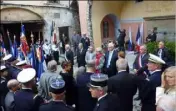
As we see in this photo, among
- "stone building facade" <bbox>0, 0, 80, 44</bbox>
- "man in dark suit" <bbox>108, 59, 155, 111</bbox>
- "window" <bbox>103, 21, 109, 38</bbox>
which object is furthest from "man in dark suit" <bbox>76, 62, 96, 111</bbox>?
"window" <bbox>103, 21, 109, 38</bbox>

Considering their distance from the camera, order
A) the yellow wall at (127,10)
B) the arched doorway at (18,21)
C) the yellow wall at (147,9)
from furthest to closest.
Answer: the arched doorway at (18,21), the yellow wall at (127,10), the yellow wall at (147,9)

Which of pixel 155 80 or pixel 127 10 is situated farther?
pixel 127 10

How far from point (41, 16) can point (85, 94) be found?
662 inches

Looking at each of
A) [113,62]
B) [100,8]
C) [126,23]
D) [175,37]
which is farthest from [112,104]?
[126,23]

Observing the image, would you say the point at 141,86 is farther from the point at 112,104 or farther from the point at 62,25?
the point at 62,25

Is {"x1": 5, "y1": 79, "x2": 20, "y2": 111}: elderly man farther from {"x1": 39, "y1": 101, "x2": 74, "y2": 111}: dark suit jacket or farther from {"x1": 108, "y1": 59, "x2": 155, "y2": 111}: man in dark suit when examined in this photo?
{"x1": 108, "y1": 59, "x2": 155, "y2": 111}: man in dark suit

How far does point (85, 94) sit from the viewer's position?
471 centimetres

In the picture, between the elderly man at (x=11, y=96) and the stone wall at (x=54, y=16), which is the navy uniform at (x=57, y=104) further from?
the stone wall at (x=54, y=16)

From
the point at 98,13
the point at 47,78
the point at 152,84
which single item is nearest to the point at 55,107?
the point at 152,84

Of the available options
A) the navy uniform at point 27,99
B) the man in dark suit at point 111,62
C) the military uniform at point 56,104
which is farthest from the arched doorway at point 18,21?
the military uniform at point 56,104

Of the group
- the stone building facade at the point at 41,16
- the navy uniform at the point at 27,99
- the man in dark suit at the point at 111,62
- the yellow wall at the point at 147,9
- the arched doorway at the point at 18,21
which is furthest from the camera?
A: the stone building facade at the point at 41,16

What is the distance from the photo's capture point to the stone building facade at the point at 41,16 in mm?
18875

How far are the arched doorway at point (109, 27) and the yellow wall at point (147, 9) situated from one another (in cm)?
85

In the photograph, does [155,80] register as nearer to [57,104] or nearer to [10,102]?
[57,104]
